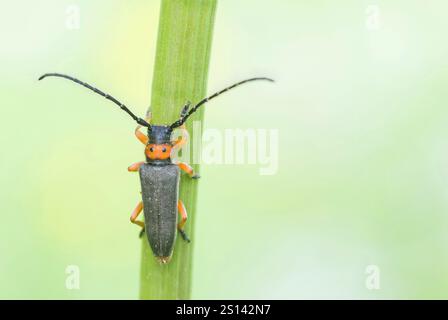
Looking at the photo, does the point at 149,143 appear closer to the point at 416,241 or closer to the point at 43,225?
the point at 43,225

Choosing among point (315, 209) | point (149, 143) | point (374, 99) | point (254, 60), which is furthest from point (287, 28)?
point (149, 143)

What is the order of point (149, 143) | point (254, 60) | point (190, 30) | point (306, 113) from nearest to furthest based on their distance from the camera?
point (190, 30) < point (149, 143) < point (254, 60) < point (306, 113)

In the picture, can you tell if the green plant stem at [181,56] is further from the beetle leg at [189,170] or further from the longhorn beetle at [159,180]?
the longhorn beetle at [159,180]

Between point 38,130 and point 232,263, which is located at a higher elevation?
point 38,130

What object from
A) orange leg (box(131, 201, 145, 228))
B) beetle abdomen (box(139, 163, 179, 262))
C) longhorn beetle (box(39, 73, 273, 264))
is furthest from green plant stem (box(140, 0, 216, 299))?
orange leg (box(131, 201, 145, 228))

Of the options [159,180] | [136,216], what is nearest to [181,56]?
[159,180]

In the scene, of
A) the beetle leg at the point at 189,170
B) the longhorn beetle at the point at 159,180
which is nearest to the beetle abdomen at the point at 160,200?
the longhorn beetle at the point at 159,180

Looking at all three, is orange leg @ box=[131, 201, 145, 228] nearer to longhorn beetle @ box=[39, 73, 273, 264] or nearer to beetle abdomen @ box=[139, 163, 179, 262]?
longhorn beetle @ box=[39, 73, 273, 264]
